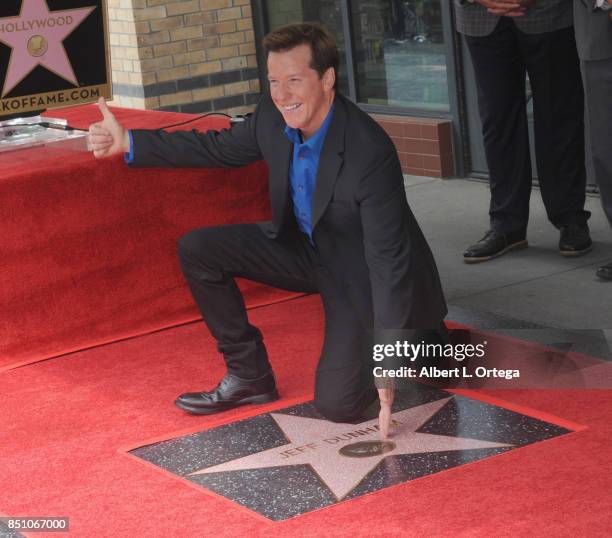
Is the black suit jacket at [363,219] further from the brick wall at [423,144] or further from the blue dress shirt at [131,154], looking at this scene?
the brick wall at [423,144]

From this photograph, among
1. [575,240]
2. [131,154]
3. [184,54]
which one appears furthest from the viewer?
[184,54]

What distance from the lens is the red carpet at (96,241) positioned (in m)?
4.12

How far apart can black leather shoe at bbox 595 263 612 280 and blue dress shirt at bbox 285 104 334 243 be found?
1480 millimetres

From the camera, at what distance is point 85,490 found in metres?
3.12

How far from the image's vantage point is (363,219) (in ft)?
10.7

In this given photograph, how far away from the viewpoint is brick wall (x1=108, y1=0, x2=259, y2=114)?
24.2ft

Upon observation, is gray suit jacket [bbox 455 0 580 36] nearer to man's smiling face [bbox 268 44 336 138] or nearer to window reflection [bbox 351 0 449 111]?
window reflection [bbox 351 0 449 111]

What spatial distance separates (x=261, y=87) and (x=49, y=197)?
3837 millimetres

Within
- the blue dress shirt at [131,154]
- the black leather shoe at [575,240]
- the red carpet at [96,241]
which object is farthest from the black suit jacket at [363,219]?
the black leather shoe at [575,240]

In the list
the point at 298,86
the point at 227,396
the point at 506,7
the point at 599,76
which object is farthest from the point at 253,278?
the point at 506,7

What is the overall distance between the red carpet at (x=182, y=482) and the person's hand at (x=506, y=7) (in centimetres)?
153

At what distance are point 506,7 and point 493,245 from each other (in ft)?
3.13

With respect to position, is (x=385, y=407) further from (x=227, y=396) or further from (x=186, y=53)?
(x=186, y=53)

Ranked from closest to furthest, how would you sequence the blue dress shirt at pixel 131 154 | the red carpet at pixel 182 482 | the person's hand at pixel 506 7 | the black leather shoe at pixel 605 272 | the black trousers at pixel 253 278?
1. the red carpet at pixel 182 482
2. the black trousers at pixel 253 278
3. the blue dress shirt at pixel 131 154
4. the black leather shoe at pixel 605 272
5. the person's hand at pixel 506 7
